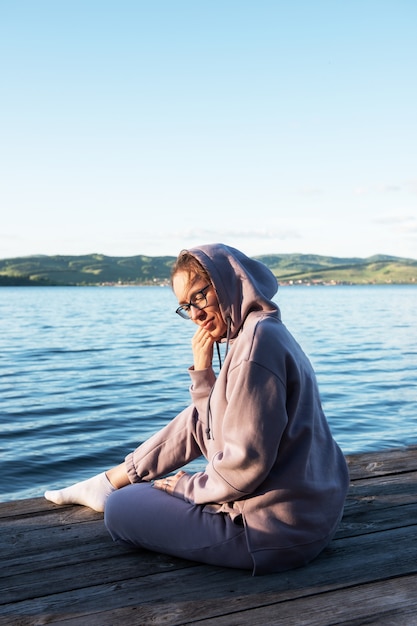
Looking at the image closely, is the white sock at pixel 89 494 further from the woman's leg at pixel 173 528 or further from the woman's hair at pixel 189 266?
the woman's hair at pixel 189 266

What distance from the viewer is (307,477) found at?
9.59 feet

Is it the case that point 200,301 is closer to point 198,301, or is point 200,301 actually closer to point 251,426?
point 198,301

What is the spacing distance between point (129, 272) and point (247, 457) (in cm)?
13070

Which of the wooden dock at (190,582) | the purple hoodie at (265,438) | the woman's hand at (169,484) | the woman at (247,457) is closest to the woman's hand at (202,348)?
the woman at (247,457)

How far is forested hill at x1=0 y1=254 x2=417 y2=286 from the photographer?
124188mm

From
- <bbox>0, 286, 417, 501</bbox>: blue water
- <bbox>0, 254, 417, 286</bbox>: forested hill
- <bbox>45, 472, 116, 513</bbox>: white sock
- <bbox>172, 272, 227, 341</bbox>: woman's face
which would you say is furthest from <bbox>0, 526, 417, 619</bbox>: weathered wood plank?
<bbox>0, 254, 417, 286</bbox>: forested hill

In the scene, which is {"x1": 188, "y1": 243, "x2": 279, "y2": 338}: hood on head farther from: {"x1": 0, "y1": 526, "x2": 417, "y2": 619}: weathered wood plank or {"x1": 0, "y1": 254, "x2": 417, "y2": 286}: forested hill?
{"x1": 0, "y1": 254, "x2": 417, "y2": 286}: forested hill

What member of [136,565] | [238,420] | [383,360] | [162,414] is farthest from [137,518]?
[383,360]

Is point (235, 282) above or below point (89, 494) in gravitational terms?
above

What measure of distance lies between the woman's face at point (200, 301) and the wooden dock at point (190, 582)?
1093mm

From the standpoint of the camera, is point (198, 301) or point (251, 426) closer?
point (251, 426)

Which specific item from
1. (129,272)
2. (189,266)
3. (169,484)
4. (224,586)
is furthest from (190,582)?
(129,272)

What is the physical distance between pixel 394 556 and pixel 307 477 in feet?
2.15

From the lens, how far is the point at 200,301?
3008mm
